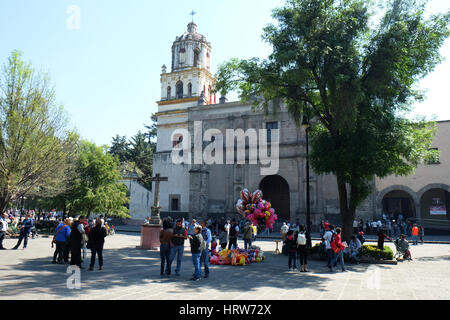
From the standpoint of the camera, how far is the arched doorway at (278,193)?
104 feet

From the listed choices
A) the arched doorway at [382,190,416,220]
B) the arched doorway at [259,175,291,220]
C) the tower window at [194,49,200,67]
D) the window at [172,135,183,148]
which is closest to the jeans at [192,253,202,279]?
the arched doorway at [259,175,291,220]

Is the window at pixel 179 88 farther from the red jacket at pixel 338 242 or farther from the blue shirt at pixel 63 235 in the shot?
the red jacket at pixel 338 242

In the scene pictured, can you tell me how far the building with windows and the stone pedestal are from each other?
15.5 metres

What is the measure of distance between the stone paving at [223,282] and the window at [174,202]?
23.7 m

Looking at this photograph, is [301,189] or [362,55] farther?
[301,189]

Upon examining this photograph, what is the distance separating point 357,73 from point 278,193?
66.8 feet

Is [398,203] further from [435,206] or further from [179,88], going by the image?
[179,88]

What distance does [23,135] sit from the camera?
691 inches

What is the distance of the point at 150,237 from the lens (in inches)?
647

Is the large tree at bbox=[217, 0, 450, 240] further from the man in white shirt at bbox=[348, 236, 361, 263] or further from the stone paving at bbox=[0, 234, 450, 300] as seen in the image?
the stone paving at bbox=[0, 234, 450, 300]

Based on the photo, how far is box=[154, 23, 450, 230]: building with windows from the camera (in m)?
28.4
